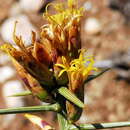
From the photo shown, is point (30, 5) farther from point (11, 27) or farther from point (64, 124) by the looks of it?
point (64, 124)

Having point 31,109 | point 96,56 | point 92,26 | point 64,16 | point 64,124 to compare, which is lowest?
point 96,56

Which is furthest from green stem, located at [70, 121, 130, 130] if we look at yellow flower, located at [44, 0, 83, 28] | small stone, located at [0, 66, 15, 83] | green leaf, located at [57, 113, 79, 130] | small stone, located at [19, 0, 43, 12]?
small stone, located at [19, 0, 43, 12]

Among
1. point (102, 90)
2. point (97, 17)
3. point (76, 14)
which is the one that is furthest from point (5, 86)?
point (76, 14)

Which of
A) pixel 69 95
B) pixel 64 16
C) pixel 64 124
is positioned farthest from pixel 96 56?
pixel 69 95

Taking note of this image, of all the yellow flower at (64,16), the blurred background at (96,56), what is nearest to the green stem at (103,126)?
the yellow flower at (64,16)

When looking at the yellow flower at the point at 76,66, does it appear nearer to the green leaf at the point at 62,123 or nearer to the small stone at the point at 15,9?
the green leaf at the point at 62,123

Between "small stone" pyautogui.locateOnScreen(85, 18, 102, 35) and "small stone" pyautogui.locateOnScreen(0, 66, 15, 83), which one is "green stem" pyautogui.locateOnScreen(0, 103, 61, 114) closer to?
"small stone" pyautogui.locateOnScreen(0, 66, 15, 83)
